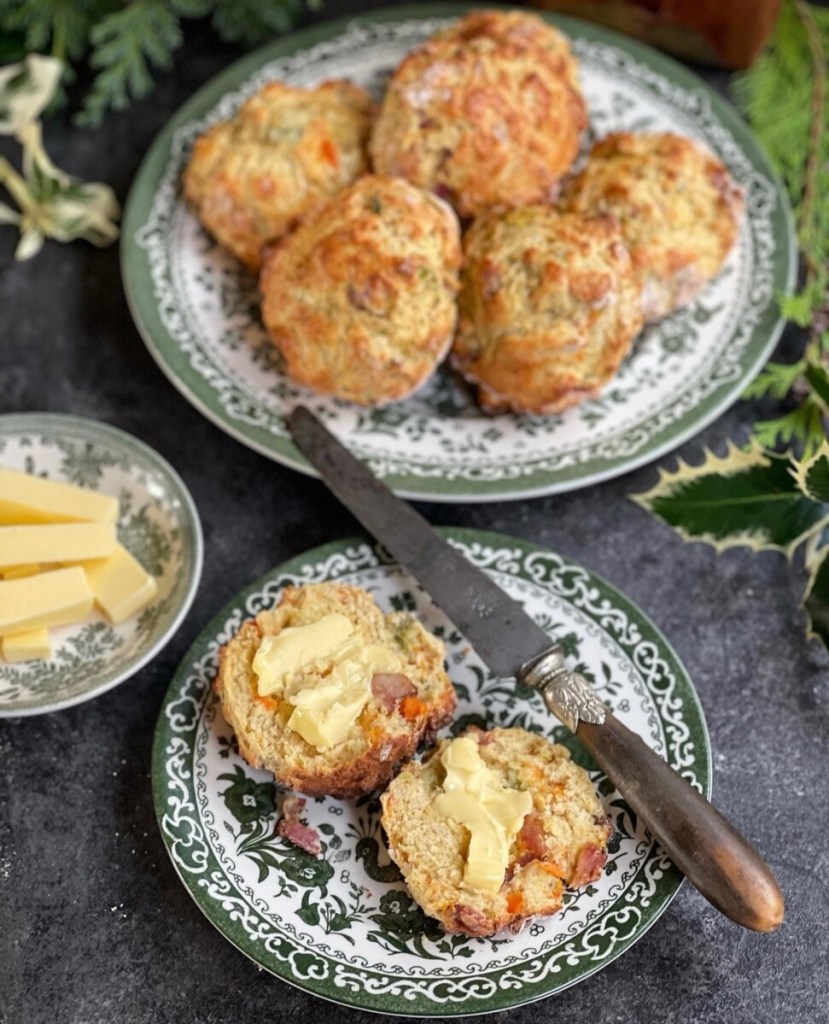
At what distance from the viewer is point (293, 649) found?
2.52 metres

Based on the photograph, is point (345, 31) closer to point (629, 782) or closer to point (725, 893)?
point (629, 782)

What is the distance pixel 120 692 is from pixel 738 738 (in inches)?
57.8

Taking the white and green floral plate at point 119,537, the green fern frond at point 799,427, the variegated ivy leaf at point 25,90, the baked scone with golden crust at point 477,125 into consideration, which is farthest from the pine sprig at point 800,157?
the variegated ivy leaf at point 25,90

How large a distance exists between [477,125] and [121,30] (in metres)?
1.50

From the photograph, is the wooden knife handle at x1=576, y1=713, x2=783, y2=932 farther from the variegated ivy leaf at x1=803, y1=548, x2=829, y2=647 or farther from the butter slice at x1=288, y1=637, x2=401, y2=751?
the variegated ivy leaf at x1=803, y1=548, x2=829, y2=647

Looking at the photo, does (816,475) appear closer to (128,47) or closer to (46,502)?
(46,502)

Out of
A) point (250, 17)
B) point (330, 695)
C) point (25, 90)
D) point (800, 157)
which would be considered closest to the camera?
point (330, 695)

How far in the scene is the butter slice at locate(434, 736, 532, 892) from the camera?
7.39 feet

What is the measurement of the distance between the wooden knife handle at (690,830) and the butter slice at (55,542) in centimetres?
120

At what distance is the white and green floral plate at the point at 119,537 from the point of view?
105 inches

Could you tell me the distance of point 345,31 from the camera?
3.84m

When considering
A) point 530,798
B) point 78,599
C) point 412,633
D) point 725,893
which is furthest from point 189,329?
point 725,893

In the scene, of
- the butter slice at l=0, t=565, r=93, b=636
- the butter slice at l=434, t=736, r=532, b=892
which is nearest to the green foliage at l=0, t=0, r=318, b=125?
the butter slice at l=0, t=565, r=93, b=636

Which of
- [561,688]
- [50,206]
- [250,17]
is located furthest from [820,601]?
[250,17]
